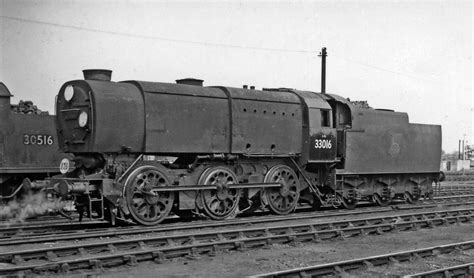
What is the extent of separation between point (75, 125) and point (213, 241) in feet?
14.0

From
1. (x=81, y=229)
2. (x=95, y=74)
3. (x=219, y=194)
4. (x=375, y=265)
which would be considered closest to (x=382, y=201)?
(x=219, y=194)

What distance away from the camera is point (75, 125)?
12.0m

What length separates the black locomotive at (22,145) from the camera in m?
13.8

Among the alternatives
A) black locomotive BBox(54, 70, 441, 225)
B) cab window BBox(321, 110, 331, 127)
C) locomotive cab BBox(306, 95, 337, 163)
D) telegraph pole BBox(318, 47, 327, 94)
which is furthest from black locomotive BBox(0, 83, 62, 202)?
telegraph pole BBox(318, 47, 327, 94)

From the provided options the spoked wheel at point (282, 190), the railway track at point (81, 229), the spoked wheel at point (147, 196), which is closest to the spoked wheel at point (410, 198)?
the railway track at point (81, 229)

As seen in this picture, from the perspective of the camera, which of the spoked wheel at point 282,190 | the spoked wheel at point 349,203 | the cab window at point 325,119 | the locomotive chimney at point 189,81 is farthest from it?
the spoked wheel at point 349,203

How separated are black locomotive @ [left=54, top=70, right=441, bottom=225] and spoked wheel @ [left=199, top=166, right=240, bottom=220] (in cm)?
3

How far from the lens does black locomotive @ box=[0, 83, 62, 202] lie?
1377cm

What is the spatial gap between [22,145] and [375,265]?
375 inches

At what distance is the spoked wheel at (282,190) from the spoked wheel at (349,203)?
223cm

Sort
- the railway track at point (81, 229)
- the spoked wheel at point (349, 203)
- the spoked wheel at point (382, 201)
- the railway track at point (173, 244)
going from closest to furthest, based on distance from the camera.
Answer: the railway track at point (173, 244)
the railway track at point (81, 229)
the spoked wheel at point (349, 203)
the spoked wheel at point (382, 201)

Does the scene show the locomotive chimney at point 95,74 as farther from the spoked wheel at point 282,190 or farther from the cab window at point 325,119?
the cab window at point 325,119

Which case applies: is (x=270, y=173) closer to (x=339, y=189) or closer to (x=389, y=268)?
(x=339, y=189)

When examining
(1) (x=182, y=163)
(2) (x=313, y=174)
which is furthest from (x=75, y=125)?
(2) (x=313, y=174)
